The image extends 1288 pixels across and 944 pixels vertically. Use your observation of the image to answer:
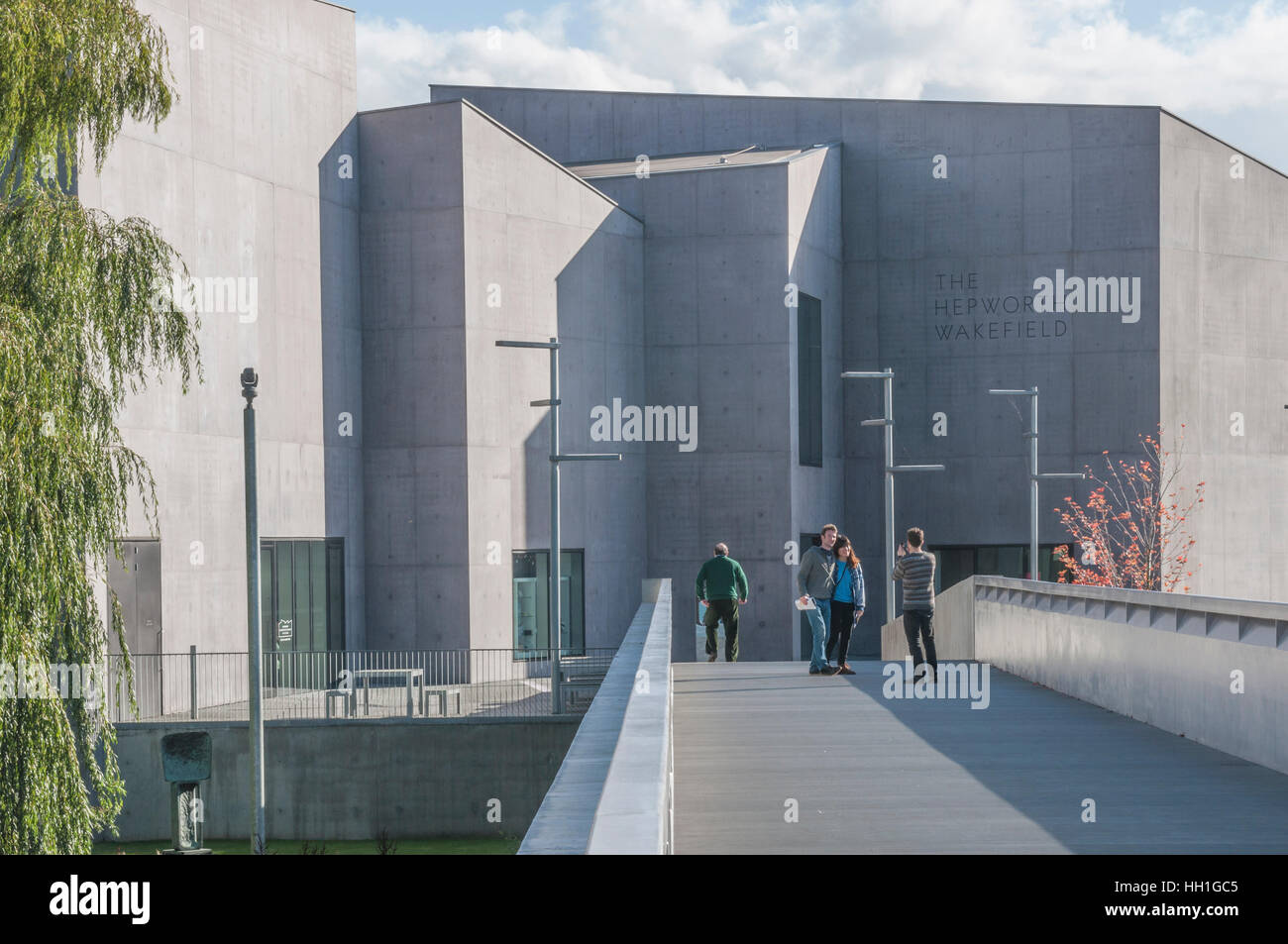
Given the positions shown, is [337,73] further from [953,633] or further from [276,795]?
[953,633]

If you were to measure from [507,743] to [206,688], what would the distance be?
5325 millimetres

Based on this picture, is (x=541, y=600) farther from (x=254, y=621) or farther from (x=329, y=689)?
(x=254, y=621)

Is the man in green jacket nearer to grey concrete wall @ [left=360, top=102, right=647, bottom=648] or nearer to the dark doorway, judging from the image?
the dark doorway

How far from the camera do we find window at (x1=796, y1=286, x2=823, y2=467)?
40000 millimetres

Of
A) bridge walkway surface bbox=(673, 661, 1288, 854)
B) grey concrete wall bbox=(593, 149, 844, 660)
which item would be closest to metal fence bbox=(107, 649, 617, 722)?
grey concrete wall bbox=(593, 149, 844, 660)

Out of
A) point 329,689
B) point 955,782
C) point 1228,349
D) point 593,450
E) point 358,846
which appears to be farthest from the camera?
point 1228,349

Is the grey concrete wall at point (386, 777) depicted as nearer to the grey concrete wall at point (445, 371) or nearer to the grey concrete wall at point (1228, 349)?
the grey concrete wall at point (445, 371)

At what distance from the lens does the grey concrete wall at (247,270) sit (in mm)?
27344

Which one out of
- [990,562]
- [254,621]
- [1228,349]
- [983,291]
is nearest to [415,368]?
[254,621]

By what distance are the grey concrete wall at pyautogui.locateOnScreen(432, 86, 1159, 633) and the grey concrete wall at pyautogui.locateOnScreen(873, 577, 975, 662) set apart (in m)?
18.1

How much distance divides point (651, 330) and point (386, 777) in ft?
52.6

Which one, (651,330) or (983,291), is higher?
(983,291)

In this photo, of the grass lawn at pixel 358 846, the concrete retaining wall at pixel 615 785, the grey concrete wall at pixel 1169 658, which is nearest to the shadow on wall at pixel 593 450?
the grass lawn at pixel 358 846

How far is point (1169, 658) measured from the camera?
470 inches
